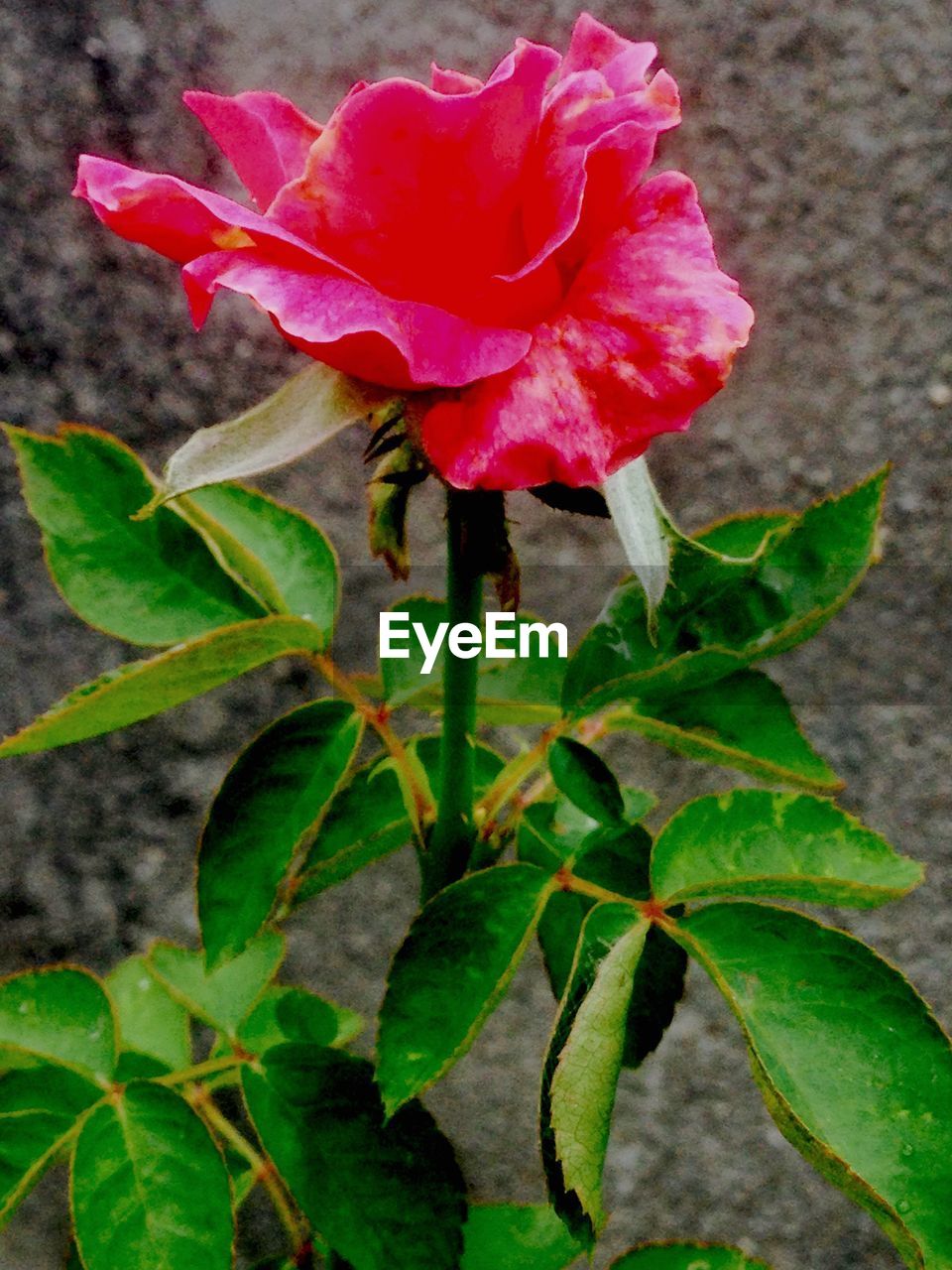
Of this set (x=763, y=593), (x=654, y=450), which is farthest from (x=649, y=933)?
(x=654, y=450)

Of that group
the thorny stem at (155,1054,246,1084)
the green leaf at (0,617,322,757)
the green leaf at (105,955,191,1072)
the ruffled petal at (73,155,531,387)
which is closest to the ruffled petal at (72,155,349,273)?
the ruffled petal at (73,155,531,387)

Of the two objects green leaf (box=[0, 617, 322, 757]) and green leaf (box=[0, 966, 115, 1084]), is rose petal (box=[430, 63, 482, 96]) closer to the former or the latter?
green leaf (box=[0, 617, 322, 757])

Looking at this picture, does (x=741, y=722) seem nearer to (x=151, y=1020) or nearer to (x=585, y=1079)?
(x=585, y=1079)

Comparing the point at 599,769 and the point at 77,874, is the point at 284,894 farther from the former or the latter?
the point at 77,874

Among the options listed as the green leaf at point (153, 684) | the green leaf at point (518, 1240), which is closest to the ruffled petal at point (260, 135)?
the green leaf at point (153, 684)

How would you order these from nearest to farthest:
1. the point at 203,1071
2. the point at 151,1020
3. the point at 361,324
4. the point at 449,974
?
the point at 361,324 → the point at 449,974 → the point at 203,1071 → the point at 151,1020

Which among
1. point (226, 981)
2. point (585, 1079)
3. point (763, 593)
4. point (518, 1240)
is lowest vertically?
point (518, 1240)

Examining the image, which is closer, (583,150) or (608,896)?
(583,150)
